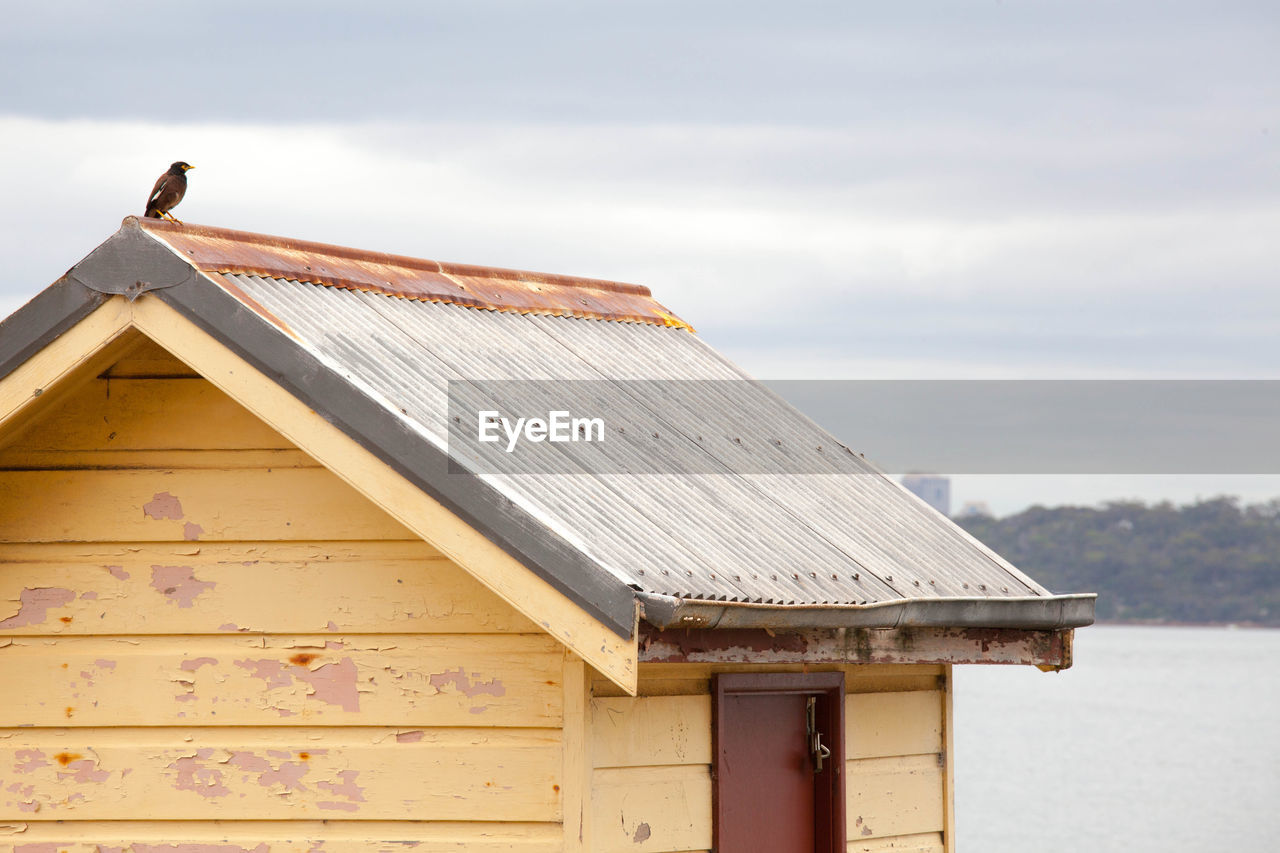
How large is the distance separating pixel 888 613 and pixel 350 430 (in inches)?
85.6

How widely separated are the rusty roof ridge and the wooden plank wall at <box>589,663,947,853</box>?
95.3 inches

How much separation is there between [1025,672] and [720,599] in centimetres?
14771

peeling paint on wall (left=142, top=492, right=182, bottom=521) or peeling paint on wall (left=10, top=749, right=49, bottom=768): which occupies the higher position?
peeling paint on wall (left=142, top=492, right=182, bottom=521)

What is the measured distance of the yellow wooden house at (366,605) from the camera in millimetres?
6184

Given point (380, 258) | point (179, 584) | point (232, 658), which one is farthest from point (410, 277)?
point (232, 658)

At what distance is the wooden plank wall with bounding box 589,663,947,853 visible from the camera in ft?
21.6

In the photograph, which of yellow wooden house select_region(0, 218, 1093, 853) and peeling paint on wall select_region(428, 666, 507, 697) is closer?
yellow wooden house select_region(0, 218, 1093, 853)

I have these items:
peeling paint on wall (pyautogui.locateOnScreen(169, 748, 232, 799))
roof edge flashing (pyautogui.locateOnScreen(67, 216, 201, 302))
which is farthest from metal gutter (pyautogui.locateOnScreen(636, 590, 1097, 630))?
roof edge flashing (pyautogui.locateOnScreen(67, 216, 201, 302))

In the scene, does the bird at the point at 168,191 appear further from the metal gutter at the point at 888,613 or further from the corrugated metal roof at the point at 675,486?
the metal gutter at the point at 888,613

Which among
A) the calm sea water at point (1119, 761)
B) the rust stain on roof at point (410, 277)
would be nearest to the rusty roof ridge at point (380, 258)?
the rust stain on roof at point (410, 277)

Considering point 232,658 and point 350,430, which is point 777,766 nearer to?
point 232,658

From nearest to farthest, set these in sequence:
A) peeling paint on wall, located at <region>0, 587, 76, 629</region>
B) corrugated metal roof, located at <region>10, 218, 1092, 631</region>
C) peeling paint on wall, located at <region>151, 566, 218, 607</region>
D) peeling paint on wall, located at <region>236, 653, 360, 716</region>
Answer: corrugated metal roof, located at <region>10, 218, 1092, 631</region> → peeling paint on wall, located at <region>236, 653, 360, 716</region> → peeling paint on wall, located at <region>151, 566, 218, 607</region> → peeling paint on wall, located at <region>0, 587, 76, 629</region>

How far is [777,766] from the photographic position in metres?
7.46

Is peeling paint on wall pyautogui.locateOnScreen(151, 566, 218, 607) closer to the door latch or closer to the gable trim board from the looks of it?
the gable trim board
